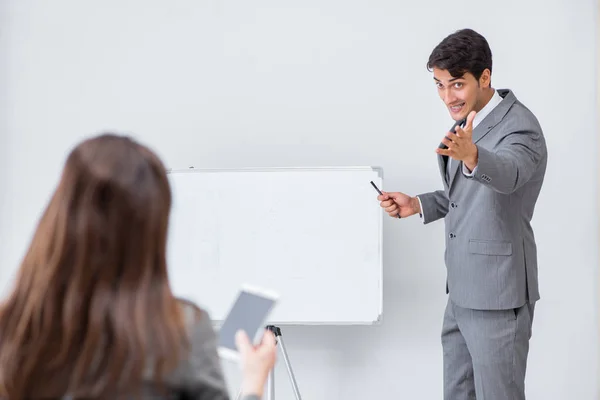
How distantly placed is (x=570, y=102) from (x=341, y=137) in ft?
3.12

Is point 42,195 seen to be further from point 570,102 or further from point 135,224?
point 570,102

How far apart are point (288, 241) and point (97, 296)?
5.35ft

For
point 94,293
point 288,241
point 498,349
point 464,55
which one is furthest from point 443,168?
point 94,293

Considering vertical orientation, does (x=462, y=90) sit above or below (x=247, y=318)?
above

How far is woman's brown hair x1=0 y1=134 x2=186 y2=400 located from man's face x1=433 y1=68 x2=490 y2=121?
1283mm

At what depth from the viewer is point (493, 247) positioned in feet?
6.18

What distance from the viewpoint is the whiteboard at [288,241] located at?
2482 mm

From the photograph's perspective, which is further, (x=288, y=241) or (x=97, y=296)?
(x=288, y=241)

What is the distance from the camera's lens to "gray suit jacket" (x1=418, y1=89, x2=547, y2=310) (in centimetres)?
185

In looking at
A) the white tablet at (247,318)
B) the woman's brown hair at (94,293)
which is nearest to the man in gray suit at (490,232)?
the white tablet at (247,318)

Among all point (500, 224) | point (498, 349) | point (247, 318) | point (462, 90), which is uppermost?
point (462, 90)

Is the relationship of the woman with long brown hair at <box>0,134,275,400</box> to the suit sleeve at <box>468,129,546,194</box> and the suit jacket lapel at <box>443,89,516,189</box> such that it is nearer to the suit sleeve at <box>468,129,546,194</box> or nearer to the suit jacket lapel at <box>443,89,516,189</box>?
the suit sleeve at <box>468,129,546,194</box>

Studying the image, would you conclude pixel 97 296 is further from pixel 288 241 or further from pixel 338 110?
pixel 338 110

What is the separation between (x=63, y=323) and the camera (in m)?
0.88
